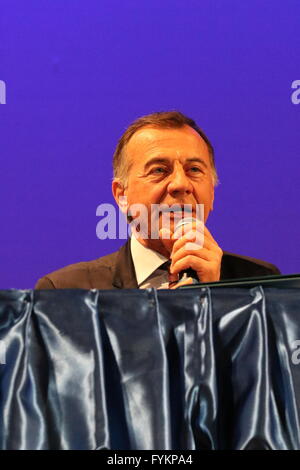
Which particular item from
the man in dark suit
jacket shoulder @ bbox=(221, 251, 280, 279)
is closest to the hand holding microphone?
the man in dark suit

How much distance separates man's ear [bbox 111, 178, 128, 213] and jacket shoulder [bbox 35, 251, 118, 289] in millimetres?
126

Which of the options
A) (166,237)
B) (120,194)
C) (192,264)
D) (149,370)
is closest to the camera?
(149,370)

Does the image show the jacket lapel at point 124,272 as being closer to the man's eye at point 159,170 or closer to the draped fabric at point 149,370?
the man's eye at point 159,170

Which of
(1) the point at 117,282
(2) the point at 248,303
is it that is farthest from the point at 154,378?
(1) the point at 117,282

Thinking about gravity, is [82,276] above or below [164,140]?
below

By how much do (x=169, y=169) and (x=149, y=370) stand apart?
842mm

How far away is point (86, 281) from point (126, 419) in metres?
0.77

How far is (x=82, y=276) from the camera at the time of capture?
5.23ft

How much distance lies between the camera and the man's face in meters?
1.58

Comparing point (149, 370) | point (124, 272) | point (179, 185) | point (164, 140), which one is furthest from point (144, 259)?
point (149, 370)

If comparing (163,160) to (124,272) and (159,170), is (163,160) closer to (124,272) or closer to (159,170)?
(159,170)

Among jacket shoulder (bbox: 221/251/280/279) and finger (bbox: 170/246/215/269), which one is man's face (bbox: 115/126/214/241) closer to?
jacket shoulder (bbox: 221/251/280/279)

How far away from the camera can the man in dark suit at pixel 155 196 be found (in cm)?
156

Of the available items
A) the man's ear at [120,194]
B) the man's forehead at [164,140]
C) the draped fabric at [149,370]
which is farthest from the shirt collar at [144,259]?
the draped fabric at [149,370]
